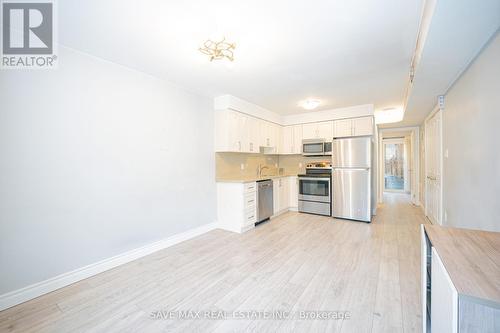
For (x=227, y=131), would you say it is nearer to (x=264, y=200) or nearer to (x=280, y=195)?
(x=264, y=200)

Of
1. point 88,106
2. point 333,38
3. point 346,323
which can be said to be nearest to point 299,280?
point 346,323

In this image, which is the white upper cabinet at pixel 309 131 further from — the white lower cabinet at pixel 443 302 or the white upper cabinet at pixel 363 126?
the white lower cabinet at pixel 443 302

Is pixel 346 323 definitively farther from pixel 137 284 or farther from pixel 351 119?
pixel 351 119

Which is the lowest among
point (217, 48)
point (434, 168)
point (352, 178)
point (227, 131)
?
point (352, 178)

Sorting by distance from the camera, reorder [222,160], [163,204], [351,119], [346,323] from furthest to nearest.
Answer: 1. [351,119]
2. [222,160]
3. [163,204]
4. [346,323]

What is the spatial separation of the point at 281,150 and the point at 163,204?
3.51m

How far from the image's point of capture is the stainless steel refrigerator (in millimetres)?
4250

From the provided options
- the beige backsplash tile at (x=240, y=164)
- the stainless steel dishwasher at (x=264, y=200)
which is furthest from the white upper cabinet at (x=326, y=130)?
the stainless steel dishwasher at (x=264, y=200)

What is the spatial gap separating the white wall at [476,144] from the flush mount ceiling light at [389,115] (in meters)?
→ 2.21

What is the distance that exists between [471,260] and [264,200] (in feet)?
11.4

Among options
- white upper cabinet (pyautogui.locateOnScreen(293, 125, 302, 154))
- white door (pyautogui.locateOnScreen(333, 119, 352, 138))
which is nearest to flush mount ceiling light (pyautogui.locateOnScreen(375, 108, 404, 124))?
white door (pyautogui.locateOnScreen(333, 119, 352, 138))

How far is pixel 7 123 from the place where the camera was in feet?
6.11

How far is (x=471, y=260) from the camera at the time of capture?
3.22ft

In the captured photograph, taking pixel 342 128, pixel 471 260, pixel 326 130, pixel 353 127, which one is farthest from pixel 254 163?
pixel 471 260
